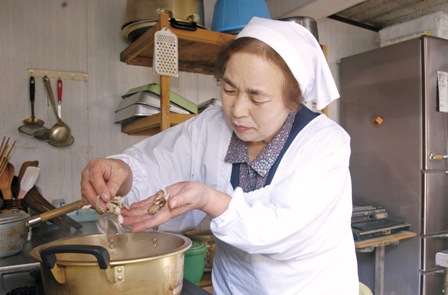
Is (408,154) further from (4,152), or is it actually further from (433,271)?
(4,152)

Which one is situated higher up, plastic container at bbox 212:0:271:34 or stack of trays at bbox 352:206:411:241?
plastic container at bbox 212:0:271:34

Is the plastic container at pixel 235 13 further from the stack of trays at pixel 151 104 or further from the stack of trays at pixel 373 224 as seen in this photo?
the stack of trays at pixel 373 224

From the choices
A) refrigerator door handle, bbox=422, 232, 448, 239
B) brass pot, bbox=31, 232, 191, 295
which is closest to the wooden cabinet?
brass pot, bbox=31, 232, 191, 295

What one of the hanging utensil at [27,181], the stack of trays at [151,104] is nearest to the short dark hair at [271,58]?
the stack of trays at [151,104]

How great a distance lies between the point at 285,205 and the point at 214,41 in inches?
43.9

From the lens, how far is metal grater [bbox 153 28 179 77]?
4.78 feet

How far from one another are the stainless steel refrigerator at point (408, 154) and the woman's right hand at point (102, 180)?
7.17ft

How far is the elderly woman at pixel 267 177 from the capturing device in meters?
0.72

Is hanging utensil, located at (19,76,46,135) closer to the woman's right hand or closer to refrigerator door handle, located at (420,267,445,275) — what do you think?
the woman's right hand

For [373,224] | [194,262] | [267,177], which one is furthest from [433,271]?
[267,177]

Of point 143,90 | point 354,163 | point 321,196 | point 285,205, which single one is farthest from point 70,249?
point 354,163

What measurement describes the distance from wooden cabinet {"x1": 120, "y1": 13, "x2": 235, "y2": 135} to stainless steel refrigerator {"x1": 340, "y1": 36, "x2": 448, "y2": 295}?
1.37m

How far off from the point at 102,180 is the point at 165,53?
2.63ft

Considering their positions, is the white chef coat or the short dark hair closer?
the white chef coat
